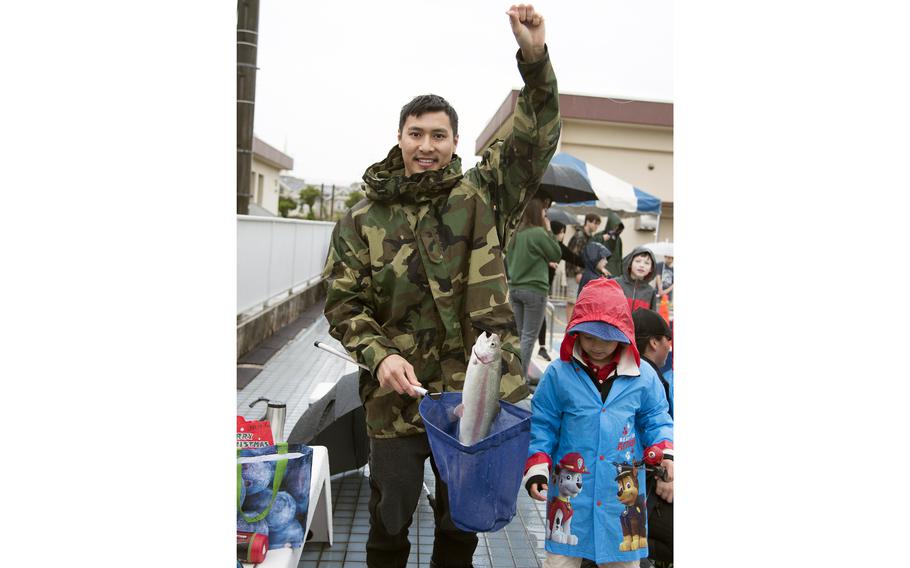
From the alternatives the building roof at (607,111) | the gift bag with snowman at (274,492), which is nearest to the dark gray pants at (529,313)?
the gift bag with snowman at (274,492)

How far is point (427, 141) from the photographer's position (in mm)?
2568

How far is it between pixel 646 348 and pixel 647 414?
1008 millimetres

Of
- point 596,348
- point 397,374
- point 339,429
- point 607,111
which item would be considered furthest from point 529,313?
point 607,111

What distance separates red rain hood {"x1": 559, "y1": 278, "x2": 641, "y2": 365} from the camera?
2775mm

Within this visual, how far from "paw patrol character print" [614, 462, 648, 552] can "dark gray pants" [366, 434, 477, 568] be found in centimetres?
57

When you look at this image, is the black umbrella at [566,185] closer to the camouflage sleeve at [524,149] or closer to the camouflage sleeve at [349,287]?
the camouflage sleeve at [524,149]

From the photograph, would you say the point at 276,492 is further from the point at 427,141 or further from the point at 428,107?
the point at 428,107

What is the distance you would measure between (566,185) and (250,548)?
357 inches

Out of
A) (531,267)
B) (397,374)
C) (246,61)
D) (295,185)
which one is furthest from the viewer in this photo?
(295,185)

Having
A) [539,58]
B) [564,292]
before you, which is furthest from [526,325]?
[564,292]

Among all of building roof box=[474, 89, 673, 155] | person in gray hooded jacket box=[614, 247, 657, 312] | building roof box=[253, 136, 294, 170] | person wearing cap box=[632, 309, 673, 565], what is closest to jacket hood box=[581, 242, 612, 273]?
person in gray hooded jacket box=[614, 247, 657, 312]

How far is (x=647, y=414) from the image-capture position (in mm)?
2898

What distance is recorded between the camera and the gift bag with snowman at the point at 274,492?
2.81 meters

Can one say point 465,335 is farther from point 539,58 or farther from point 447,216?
point 539,58
